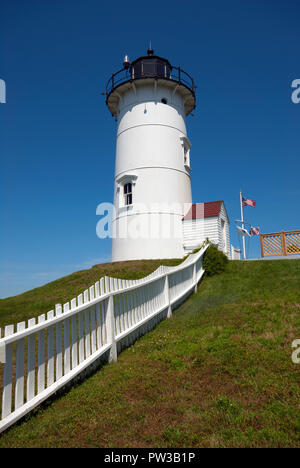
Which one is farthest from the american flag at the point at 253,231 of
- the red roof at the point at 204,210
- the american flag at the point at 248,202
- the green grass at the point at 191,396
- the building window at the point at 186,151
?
the green grass at the point at 191,396

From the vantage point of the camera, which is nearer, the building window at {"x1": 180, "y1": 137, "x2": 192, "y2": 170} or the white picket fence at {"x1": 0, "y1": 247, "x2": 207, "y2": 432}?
the white picket fence at {"x1": 0, "y1": 247, "x2": 207, "y2": 432}

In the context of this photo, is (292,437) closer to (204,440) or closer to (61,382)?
(204,440)

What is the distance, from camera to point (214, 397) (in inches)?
140

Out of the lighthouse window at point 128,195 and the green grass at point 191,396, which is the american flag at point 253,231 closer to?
the lighthouse window at point 128,195

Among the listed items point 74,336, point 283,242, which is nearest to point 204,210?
point 283,242

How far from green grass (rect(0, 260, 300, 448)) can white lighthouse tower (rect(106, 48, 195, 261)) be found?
498 inches

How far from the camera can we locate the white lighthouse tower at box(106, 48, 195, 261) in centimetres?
1933

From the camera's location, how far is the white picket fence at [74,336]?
11.0ft

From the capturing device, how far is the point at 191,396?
366 cm

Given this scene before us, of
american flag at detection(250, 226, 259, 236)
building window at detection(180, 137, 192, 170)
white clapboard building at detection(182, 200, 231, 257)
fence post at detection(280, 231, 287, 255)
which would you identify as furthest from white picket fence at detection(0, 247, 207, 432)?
building window at detection(180, 137, 192, 170)

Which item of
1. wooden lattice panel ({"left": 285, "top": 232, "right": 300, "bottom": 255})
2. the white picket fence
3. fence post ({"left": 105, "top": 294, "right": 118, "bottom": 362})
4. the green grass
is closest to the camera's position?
the green grass

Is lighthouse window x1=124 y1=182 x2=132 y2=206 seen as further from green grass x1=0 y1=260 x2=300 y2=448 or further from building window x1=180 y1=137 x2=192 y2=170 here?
green grass x1=0 y1=260 x2=300 y2=448
